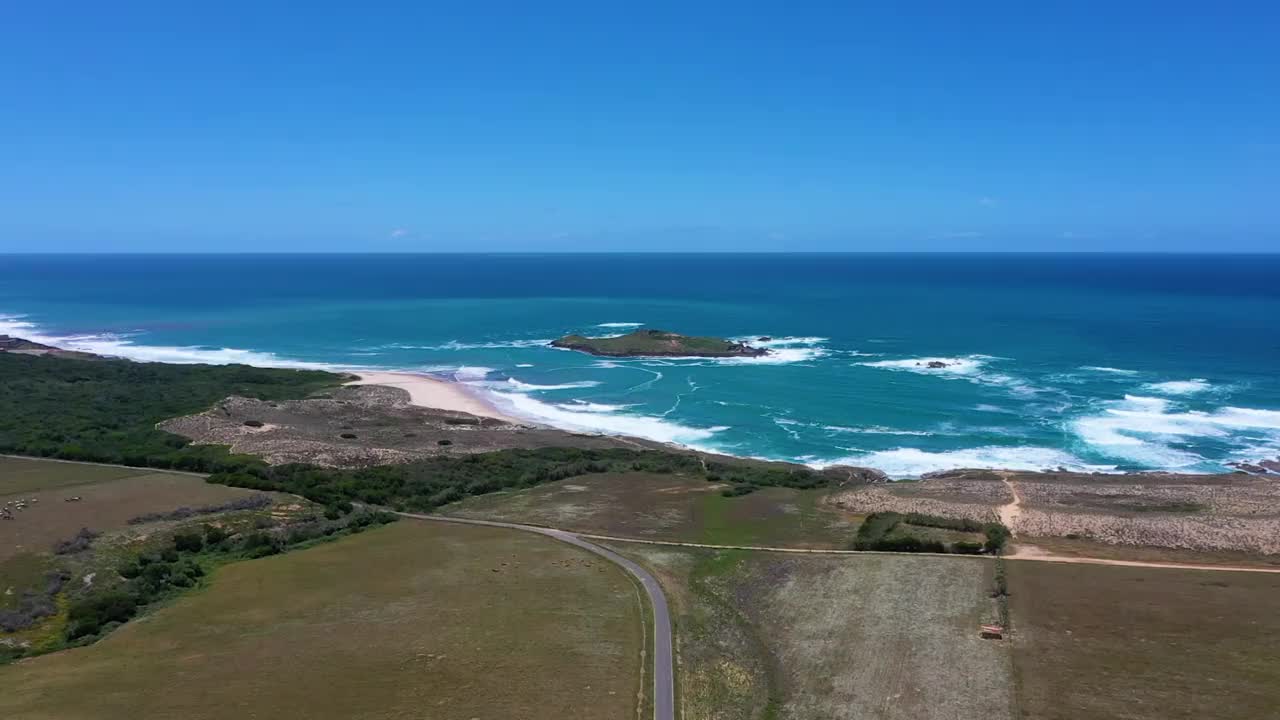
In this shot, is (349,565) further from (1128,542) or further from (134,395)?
(134,395)

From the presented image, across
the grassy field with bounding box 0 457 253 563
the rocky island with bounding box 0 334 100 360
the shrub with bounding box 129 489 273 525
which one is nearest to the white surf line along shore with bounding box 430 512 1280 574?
the shrub with bounding box 129 489 273 525

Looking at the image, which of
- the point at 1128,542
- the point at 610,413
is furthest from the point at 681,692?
the point at 610,413

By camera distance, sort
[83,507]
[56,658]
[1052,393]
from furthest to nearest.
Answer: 1. [1052,393]
2. [83,507]
3. [56,658]

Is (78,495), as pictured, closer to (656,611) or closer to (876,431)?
(656,611)

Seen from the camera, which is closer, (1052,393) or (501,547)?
(501,547)

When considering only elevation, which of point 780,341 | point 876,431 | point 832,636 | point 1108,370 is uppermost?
point 780,341

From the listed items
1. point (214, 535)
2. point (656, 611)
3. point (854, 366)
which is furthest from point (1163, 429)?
point (214, 535)

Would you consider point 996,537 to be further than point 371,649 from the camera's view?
Yes
